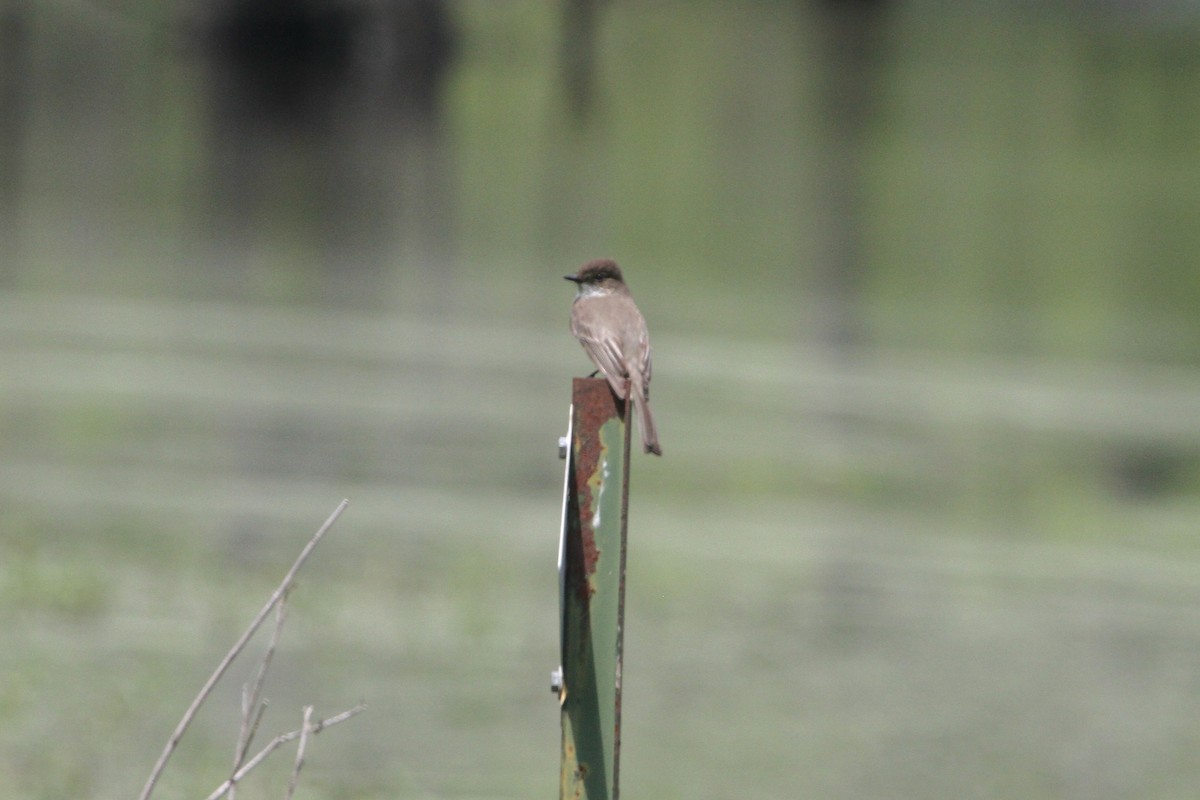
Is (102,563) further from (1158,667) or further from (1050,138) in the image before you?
(1050,138)

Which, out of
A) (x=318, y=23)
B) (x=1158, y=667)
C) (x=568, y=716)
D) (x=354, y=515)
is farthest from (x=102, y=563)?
(x=318, y=23)

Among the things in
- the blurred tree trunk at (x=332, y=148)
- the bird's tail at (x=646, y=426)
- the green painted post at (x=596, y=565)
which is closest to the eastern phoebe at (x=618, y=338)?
the bird's tail at (x=646, y=426)

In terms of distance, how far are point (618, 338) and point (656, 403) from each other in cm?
1156

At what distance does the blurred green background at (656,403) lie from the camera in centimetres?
770

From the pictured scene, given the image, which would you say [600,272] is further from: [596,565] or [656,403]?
[656,403]

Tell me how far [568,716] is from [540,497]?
394 inches

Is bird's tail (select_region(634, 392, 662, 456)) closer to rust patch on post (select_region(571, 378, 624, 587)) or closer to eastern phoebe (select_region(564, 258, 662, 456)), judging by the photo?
eastern phoebe (select_region(564, 258, 662, 456))

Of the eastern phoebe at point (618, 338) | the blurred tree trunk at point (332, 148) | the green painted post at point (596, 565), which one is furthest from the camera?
the blurred tree trunk at point (332, 148)

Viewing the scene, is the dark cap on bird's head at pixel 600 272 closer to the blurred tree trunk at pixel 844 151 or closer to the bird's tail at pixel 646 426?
the bird's tail at pixel 646 426

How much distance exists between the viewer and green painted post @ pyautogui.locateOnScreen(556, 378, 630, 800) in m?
2.45

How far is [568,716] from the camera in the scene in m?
2.55

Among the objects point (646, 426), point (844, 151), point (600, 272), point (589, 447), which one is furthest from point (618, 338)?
point (844, 151)

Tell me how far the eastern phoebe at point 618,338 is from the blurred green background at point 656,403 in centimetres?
221

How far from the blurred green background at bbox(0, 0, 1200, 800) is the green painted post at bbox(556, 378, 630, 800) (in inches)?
155
